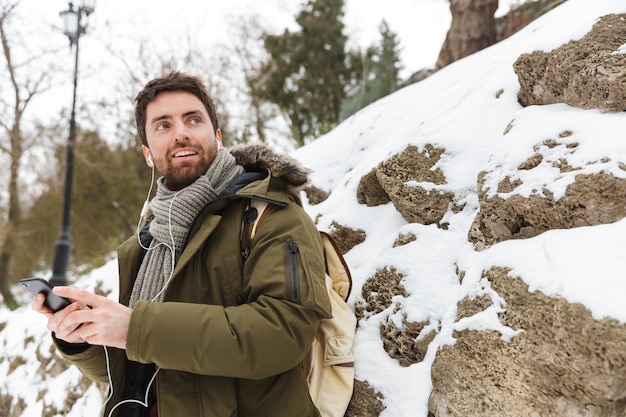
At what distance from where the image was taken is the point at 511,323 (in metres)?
1.45

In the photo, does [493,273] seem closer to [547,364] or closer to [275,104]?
[547,364]

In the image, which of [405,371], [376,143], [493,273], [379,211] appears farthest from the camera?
[376,143]

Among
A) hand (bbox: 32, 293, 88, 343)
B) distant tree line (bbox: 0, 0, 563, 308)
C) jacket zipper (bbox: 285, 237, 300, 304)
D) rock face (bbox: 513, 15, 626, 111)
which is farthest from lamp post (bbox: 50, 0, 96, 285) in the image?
rock face (bbox: 513, 15, 626, 111)

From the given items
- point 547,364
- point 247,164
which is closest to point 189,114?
point 247,164

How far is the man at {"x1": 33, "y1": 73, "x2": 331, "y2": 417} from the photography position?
134 centimetres

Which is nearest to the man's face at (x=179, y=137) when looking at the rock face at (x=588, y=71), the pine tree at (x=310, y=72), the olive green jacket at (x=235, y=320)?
the olive green jacket at (x=235, y=320)

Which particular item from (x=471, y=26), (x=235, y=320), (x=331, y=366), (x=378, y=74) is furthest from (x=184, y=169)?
(x=378, y=74)

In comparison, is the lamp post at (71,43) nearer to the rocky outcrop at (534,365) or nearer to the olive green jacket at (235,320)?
the olive green jacket at (235,320)

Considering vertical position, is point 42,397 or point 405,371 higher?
point 405,371

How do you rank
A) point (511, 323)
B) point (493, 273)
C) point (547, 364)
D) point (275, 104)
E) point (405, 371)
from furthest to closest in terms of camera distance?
point (275, 104), point (405, 371), point (493, 273), point (511, 323), point (547, 364)

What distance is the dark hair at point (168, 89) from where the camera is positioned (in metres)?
2.00

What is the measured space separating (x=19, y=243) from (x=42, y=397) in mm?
11789

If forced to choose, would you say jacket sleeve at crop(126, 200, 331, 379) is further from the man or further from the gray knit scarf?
the gray knit scarf

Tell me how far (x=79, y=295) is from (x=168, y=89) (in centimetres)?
105
